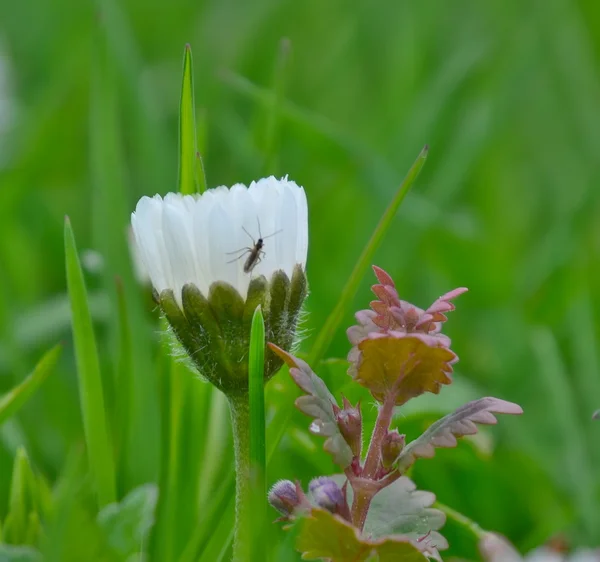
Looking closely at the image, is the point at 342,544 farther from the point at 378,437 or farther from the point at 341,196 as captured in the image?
the point at 341,196

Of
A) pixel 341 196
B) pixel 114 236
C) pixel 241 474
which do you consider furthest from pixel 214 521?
pixel 341 196

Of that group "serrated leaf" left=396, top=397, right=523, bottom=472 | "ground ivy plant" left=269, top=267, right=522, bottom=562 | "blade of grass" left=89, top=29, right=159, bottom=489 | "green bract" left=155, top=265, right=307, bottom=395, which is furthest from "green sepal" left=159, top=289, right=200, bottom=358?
"blade of grass" left=89, top=29, right=159, bottom=489

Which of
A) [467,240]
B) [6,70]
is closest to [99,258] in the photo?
[467,240]

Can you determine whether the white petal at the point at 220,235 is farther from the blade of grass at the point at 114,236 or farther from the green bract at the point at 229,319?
the blade of grass at the point at 114,236

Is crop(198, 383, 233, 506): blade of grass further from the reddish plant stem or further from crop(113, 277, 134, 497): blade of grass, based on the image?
the reddish plant stem

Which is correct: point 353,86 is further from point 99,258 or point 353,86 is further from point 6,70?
point 99,258

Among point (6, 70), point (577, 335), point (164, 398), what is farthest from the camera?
point (6, 70)
